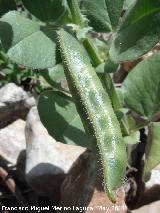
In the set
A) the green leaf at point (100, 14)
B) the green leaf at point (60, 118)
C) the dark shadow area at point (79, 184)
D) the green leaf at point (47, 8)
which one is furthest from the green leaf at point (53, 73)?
the dark shadow area at point (79, 184)

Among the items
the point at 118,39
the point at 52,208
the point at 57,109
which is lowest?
the point at 52,208

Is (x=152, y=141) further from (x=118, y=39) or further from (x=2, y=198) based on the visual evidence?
(x=2, y=198)

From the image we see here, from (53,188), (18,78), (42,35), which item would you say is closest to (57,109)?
(42,35)

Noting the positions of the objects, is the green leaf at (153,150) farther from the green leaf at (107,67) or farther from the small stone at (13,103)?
the small stone at (13,103)

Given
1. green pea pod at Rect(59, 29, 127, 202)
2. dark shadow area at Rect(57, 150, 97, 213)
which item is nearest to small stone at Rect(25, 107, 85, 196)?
dark shadow area at Rect(57, 150, 97, 213)

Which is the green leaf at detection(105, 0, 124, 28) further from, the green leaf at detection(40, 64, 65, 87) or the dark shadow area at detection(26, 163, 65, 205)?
the dark shadow area at detection(26, 163, 65, 205)

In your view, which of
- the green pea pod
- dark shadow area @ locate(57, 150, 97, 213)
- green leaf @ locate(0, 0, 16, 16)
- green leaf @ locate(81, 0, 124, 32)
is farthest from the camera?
dark shadow area @ locate(57, 150, 97, 213)

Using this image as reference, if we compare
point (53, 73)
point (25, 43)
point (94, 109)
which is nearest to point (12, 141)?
point (53, 73)
